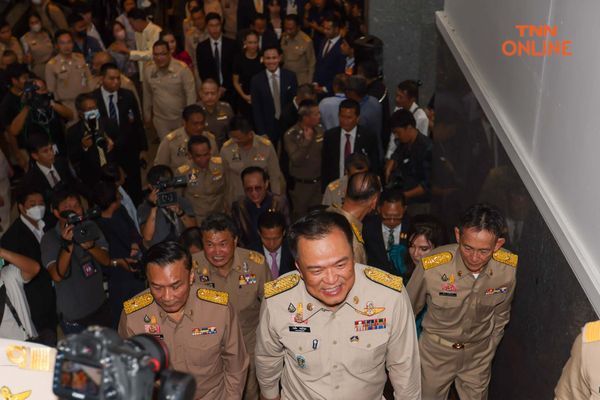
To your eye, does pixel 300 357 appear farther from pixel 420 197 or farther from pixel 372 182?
pixel 420 197

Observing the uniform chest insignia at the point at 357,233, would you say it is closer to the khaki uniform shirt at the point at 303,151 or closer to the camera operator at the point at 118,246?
the camera operator at the point at 118,246

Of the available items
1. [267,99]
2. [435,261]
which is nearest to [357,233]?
[435,261]

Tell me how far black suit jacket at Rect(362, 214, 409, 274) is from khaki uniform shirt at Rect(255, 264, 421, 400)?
5.57ft

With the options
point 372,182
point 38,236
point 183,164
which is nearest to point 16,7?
point 183,164

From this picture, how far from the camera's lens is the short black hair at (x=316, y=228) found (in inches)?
114

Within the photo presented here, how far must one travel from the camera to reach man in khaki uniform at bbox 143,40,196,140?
26.0 ft

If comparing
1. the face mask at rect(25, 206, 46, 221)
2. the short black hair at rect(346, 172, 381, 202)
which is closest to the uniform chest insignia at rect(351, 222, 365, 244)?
the short black hair at rect(346, 172, 381, 202)

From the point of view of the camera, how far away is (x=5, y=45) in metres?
9.20

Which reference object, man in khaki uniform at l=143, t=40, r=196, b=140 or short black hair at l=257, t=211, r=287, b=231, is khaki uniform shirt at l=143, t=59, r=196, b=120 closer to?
man in khaki uniform at l=143, t=40, r=196, b=140

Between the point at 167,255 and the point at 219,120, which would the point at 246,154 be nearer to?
the point at 219,120

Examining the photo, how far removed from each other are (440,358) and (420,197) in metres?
2.36

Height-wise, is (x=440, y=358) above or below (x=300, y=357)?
below

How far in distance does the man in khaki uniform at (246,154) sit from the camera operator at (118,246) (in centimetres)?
125

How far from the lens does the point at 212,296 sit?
3.69 meters
